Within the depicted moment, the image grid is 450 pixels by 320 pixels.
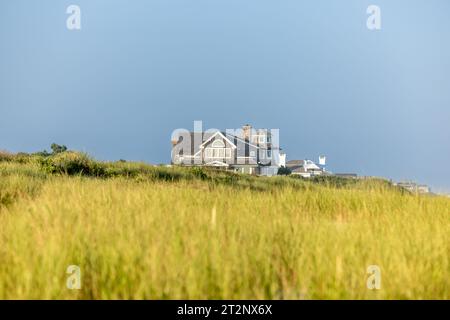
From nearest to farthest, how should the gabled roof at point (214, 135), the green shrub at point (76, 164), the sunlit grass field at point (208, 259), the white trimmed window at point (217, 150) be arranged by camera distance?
the sunlit grass field at point (208, 259), the green shrub at point (76, 164), the gabled roof at point (214, 135), the white trimmed window at point (217, 150)

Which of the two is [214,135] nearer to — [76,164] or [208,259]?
[76,164]

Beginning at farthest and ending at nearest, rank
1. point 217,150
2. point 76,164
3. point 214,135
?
point 217,150 < point 214,135 < point 76,164

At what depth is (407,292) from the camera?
390 cm

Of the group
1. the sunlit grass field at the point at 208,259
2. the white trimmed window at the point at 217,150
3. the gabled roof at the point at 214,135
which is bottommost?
the sunlit grass field at the point at 208,259

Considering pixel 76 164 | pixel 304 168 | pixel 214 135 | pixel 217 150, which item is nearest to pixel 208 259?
pixel 76 164

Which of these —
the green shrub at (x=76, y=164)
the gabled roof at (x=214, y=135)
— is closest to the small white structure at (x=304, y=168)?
the gabled roof at (x=214, y=135)

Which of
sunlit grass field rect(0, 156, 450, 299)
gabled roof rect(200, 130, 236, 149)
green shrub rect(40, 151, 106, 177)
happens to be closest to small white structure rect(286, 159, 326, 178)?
gabled roof rect(200, 130, 236, 149)

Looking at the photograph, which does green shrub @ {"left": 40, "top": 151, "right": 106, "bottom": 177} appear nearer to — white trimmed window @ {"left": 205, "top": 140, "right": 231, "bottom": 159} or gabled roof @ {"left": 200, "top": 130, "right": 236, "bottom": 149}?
gabled roof @ {"left": 200, "top": 130, "right": 236, "bottom": 149}

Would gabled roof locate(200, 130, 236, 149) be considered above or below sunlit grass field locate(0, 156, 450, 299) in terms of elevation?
above

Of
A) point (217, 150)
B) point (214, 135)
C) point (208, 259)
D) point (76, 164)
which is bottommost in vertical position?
point (208, 259)

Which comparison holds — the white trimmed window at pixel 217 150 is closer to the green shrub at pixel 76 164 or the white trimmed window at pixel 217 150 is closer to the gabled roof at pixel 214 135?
the gabled roof at pixel 214 135

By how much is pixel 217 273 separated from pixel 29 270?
1.77 metres
